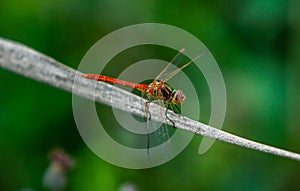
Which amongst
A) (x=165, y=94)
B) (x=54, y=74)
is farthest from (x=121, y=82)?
(x=54, y=74)

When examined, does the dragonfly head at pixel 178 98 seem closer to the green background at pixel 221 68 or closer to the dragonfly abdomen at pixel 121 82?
the dragonfly abdomen at pixel 121 82

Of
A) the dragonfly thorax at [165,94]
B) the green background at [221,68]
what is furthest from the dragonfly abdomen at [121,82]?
the green background at [221,68]

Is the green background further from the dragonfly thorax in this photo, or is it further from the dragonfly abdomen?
the dragonfly thorax

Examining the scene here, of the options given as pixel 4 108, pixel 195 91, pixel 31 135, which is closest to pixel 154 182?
pixel 195 91

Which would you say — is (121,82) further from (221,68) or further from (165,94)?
(221,68)

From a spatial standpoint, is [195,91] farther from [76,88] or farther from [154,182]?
[76,88]

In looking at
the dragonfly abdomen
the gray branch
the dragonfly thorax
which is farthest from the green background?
the gray branch

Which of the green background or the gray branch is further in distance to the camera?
the green background

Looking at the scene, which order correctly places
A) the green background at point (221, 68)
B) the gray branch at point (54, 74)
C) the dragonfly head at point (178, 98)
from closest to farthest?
the gray branch at point (54, 74), the dragonfly head at point (178, 98), the green background at point (221, 68)

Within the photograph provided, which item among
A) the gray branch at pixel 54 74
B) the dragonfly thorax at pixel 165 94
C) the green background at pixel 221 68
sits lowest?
the green background at pixel 221 68
